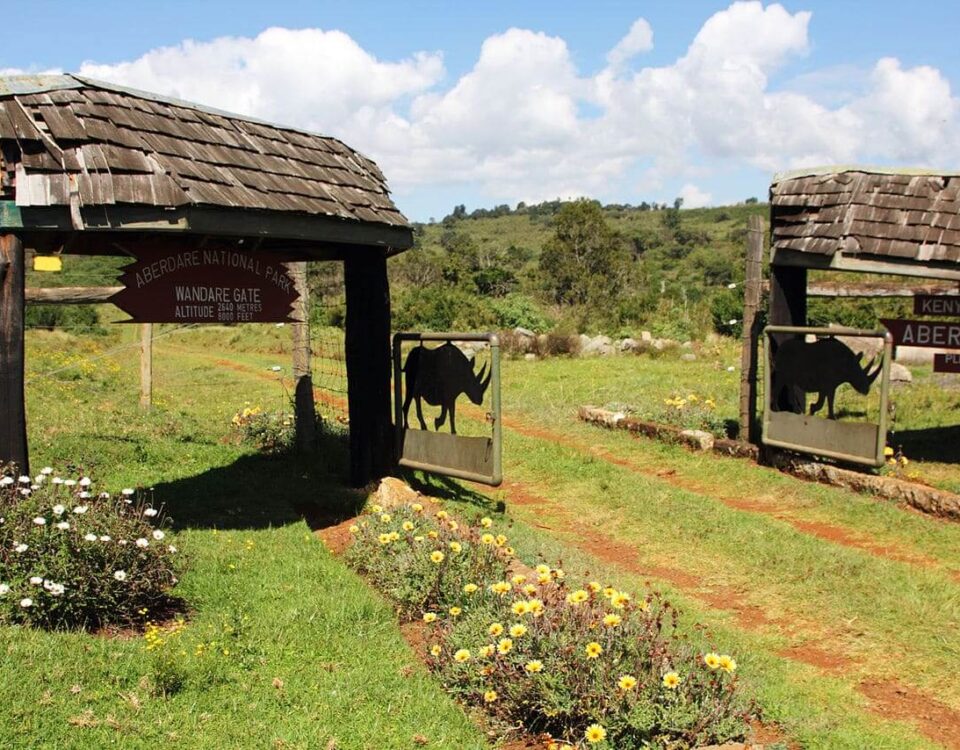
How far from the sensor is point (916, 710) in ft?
16.8

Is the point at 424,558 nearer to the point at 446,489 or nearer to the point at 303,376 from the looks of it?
the point at 446,489

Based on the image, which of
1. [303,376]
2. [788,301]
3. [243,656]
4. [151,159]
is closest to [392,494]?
[303,376]

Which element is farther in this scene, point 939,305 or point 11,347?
point 939,305

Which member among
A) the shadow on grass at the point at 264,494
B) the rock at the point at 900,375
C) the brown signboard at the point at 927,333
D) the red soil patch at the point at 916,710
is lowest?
the red soil patch at the point at 916,710

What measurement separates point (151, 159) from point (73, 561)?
117 inches

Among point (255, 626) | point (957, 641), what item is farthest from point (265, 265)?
point (957, 641)

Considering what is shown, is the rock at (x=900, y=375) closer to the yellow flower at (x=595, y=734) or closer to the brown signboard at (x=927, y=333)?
the brown signboard at (x=927, y=333)

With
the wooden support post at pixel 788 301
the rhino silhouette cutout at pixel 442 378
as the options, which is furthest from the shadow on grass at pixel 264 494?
the wooden support post at pixel 788 301

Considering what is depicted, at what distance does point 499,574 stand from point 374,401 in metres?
3.32

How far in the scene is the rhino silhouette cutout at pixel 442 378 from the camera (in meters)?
8.52

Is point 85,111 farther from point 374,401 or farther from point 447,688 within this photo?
point 447,688

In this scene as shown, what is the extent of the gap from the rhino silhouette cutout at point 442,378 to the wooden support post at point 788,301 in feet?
15.0

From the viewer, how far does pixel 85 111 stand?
6.46 m

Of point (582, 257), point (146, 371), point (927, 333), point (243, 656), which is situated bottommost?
point (243, 656)
